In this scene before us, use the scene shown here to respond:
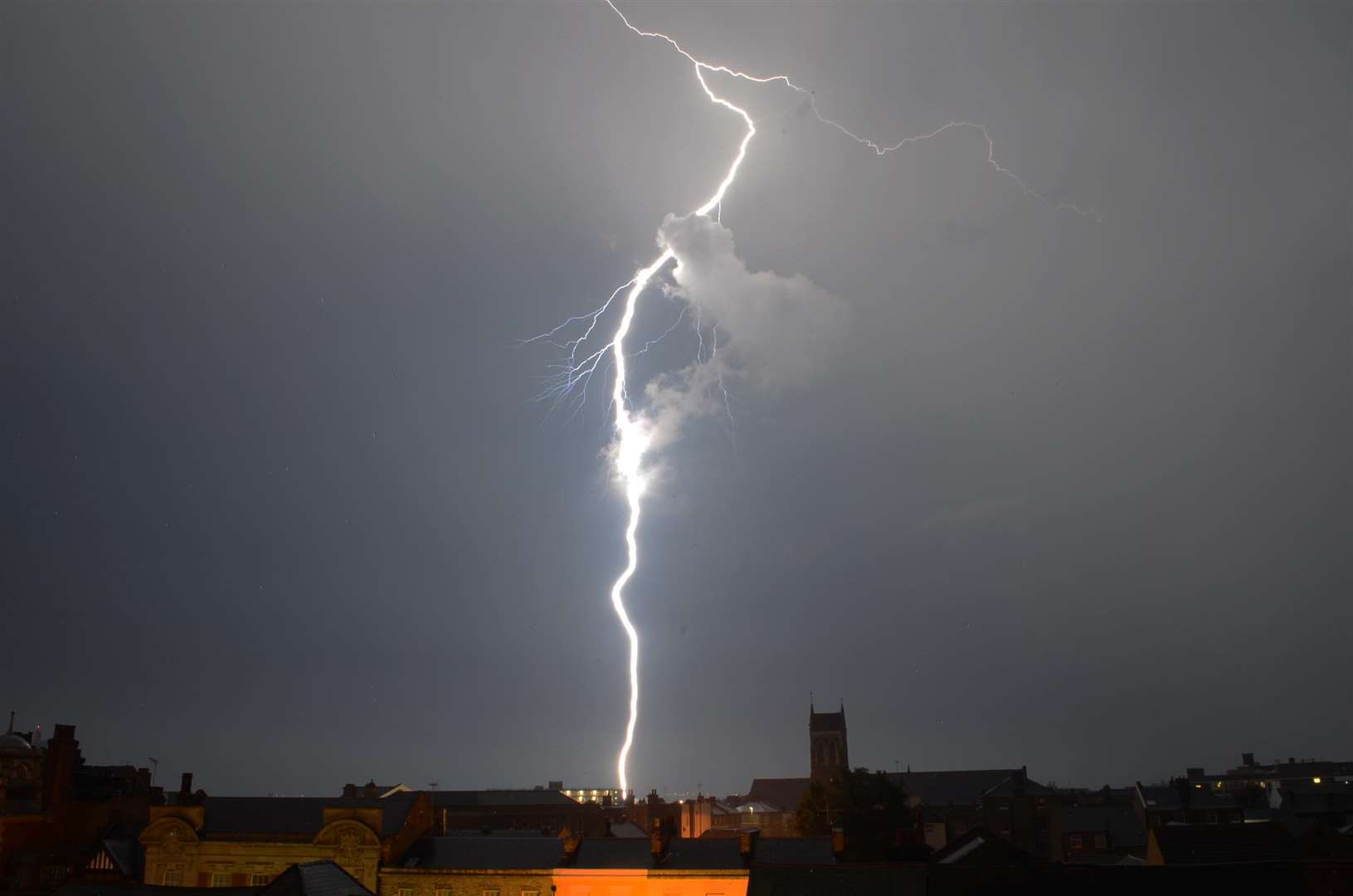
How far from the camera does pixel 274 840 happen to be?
40.4 metres

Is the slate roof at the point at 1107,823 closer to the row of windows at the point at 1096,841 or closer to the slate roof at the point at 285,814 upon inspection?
the row of windows at the point at 1096,841

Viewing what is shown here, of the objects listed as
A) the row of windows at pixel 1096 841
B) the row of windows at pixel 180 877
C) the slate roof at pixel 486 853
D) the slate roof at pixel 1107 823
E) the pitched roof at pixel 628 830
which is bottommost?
the row of windows at pixel 180 877

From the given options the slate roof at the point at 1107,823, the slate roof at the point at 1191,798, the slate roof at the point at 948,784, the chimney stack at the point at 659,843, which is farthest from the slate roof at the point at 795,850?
the slate roof at the point at 948,784

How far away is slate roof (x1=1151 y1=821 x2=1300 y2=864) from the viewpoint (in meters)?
33.0

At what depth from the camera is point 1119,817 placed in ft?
213

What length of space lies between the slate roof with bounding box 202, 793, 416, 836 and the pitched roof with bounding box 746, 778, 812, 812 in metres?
104

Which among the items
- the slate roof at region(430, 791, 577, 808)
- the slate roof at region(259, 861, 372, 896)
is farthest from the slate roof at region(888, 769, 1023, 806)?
the slate roof at region(259, 861, 372, 896)

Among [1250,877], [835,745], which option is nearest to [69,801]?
[1250,877]

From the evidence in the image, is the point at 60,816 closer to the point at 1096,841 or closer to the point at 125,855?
the point at 125,855

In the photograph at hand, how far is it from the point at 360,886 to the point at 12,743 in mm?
44780

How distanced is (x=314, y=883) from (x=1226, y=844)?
91.6ft

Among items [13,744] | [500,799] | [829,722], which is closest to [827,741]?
[829,722]

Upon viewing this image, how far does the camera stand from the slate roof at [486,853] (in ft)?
127

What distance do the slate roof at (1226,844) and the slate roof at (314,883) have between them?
82.2 feet
